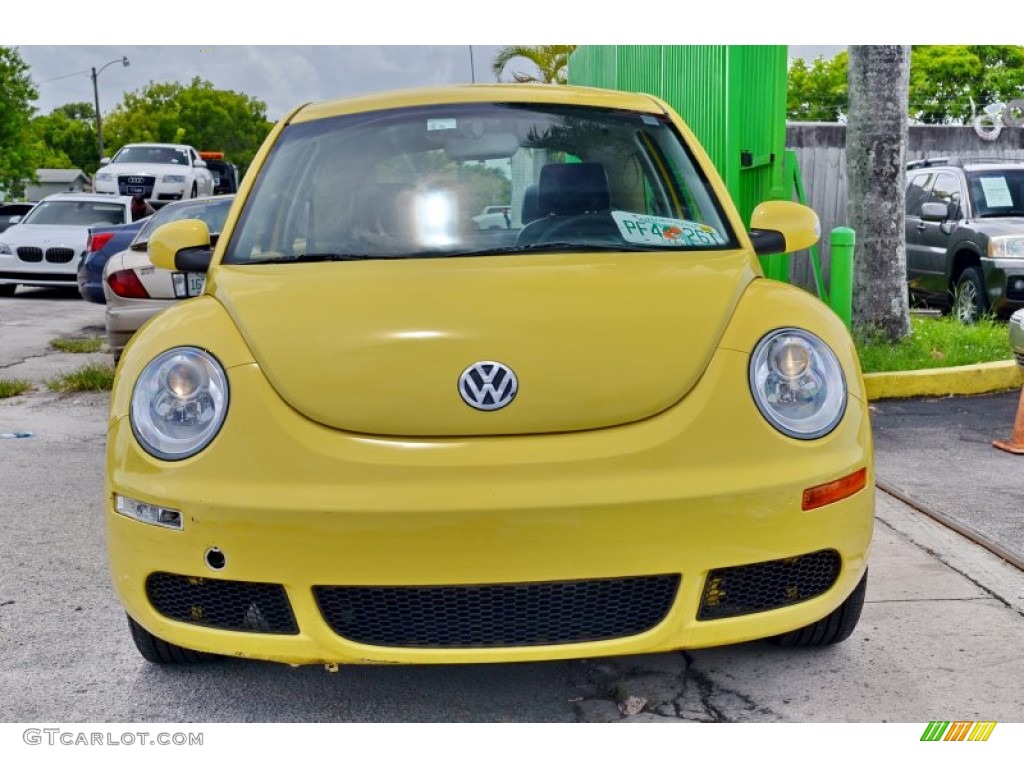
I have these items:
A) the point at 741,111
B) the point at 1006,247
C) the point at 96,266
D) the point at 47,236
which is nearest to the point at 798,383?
the point at 741,111

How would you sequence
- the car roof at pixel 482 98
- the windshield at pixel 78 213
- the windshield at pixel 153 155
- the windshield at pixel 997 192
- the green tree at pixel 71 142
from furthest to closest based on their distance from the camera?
the green tree at pixel 71 142, the windshield at pixel 153 155, the windshield at pixel 78 213, the windshield at pixel 997 192, the car roof at pixel 482 98

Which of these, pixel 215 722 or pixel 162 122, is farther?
pixel 162 122

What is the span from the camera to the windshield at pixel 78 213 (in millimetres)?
17828

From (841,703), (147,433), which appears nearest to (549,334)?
(147,433)

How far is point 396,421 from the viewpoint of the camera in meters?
2.67

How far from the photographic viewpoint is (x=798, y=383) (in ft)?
9.23

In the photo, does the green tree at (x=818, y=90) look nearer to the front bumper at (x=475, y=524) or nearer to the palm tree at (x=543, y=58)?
the palm tree at (x=543, y=58)

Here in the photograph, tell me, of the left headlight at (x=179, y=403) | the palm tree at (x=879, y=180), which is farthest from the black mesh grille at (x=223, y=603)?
the palm tree at (x=879, y=180)

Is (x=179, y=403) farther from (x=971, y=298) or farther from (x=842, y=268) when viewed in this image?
(x=971, y=298)

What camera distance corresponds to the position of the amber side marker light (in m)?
2.68

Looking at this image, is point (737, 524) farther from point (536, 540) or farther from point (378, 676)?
point (378, 676)

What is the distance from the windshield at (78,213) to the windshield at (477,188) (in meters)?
14.8

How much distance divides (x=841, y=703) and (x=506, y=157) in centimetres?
194

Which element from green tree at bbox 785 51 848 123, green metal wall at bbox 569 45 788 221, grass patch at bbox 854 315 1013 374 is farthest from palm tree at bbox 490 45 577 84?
green tree at bbox 785 51 848 123
